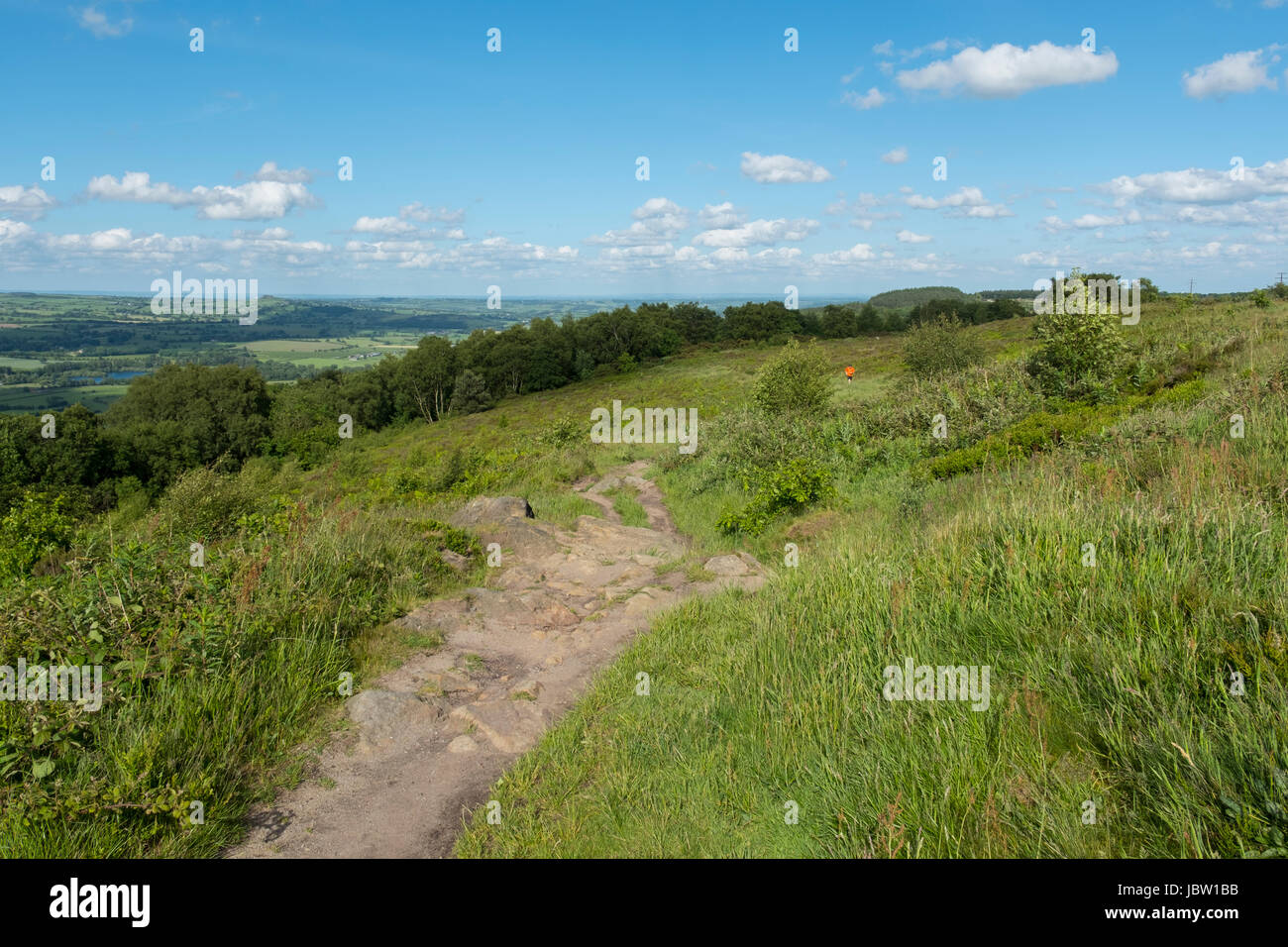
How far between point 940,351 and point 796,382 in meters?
12.7

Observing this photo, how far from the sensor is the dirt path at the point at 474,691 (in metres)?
4.24

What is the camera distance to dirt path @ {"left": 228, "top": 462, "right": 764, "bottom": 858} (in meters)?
4.24

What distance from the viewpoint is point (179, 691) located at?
4.68 metres

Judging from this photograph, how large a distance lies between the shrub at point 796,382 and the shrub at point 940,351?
8.61m

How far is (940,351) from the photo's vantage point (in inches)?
1373

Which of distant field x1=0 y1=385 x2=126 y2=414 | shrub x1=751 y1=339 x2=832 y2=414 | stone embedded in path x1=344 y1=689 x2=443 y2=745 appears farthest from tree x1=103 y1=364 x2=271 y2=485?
stone embedded in path x1=344 y1=689 x2=443 y2=745

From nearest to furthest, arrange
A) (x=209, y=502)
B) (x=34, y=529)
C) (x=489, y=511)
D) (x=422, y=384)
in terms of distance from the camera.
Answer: (x=209, y=502) < (x=489, y=511) < (x=34, y=529) < (x=422, y=384)

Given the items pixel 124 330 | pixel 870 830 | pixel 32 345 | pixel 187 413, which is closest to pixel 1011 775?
pixel 870 830

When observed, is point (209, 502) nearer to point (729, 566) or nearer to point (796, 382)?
point (729, 566)

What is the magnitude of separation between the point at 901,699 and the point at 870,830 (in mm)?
1063

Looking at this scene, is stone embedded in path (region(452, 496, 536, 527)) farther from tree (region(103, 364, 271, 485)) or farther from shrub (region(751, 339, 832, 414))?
tree (region(103, 364, 271, 485))

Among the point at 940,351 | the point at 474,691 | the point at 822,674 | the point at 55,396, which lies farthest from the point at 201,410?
the point at 822,674

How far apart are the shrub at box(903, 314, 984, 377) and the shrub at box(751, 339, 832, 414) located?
8615mm
